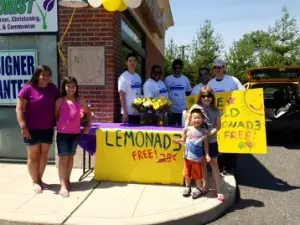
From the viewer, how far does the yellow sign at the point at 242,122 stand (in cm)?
552

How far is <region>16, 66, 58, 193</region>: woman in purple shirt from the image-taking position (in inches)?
194

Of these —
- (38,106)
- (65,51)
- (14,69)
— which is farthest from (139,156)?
(14,69)

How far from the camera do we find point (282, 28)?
24.6 m

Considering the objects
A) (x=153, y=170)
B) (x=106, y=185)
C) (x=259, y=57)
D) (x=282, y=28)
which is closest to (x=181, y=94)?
(x=153, y=170)

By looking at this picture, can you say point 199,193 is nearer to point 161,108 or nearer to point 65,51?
point 161,108

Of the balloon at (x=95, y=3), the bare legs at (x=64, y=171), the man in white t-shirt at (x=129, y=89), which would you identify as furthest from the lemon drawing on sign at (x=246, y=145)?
the balloon at (x=95, y=3)

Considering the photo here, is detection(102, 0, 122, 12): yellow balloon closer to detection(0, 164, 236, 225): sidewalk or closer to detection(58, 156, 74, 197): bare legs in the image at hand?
detection(58, 156, 74, 197): bare legs

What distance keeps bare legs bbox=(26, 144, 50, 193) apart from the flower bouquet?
4.88 feet

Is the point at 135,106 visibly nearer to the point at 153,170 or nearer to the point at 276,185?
the point at 153,170

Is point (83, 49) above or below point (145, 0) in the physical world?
below

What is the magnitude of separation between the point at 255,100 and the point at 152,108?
1572mm

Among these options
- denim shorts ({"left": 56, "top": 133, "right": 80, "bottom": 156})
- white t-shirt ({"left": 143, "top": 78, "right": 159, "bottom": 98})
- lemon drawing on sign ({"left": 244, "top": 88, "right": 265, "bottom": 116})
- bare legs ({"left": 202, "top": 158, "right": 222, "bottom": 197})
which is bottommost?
bare legs ({"left": 202, "top": 158, "right": 222, "bottom": 197})

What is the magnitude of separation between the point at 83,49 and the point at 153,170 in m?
2.45

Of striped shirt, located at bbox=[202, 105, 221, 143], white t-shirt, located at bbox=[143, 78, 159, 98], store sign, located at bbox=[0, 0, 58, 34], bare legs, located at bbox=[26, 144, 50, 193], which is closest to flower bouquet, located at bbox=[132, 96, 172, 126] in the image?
white t-shirt, located at bbox=[143, 78, 159, 98]
